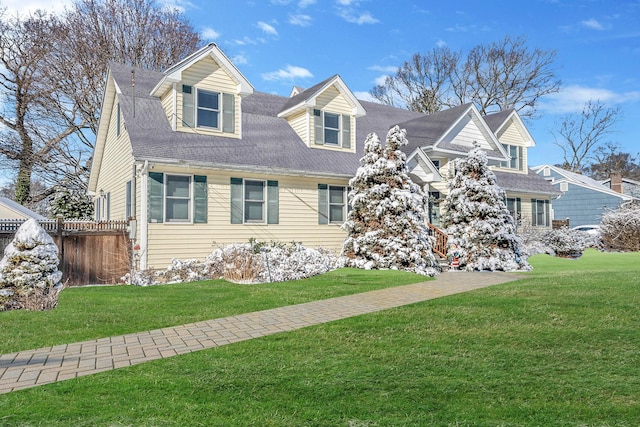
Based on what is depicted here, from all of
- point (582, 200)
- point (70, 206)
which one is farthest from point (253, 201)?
point (582, 200)

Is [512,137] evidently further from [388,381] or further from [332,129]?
[388,381]

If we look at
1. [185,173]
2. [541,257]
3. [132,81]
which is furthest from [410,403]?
[541,257]

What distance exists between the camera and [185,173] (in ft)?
44.6

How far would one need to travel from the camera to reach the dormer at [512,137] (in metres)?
23.2

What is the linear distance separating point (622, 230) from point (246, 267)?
1969 centimetres

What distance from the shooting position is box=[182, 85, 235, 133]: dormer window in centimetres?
1498

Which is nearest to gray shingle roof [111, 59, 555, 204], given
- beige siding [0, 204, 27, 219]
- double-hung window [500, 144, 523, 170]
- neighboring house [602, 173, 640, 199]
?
double-hung window [500, 144, 523, 170]

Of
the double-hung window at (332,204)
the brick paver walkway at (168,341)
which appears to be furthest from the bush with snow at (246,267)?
the brick paver walkway at (168,341)

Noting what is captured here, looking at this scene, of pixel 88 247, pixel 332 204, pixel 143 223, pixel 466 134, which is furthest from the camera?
pixel 466 134

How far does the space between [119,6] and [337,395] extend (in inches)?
1156

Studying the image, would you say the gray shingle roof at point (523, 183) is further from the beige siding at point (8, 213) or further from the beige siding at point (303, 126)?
the beige siding at point (8, 213)

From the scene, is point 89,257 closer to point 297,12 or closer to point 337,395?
point 297,12

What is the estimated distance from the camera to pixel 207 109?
15.3 metres

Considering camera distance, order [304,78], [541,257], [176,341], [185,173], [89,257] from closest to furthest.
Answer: [176,341] < [89,257] < [185,173] < [541,257] < [304,78]
